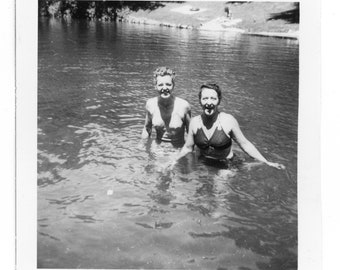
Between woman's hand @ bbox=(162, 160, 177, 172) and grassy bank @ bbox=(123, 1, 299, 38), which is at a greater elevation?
grassy bank @ bbox=(123, 1, 299, 38)

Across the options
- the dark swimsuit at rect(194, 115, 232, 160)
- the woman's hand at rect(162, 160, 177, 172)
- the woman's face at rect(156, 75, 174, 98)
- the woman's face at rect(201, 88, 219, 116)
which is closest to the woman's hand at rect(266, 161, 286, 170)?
the dark swimsuit at rect(194, 115, 232, 160)

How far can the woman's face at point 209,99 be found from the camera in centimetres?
257

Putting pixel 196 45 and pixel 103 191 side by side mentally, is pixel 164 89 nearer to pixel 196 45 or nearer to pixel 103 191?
pixel 103 191

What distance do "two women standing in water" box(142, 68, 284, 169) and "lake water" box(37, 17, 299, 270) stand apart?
88mm

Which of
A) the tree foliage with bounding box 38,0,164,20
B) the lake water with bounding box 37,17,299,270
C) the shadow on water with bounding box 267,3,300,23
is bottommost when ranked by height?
the lake water with bounding box 37,17,299,270

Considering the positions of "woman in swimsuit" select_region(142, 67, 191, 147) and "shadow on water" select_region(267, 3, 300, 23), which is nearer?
"shadow on water" select_region(267, 3, 300, 23)

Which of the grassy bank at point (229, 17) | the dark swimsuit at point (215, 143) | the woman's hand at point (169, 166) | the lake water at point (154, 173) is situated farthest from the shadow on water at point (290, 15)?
the woman's hand at point (169, 166)

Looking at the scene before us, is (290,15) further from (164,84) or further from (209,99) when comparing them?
(164,84)

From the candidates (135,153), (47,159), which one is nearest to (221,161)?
(135,153)

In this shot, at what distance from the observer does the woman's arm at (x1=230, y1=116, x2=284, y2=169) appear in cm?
271

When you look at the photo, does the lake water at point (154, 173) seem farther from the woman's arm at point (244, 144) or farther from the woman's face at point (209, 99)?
the woman's face at point (209, 99)

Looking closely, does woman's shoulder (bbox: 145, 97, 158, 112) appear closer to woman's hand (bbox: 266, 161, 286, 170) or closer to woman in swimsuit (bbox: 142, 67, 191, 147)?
woman in swimsuit (bbox: 142, 67, 191, 147)

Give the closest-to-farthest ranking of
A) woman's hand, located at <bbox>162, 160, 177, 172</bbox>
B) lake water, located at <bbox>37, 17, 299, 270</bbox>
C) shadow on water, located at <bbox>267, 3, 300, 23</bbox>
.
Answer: lake water, located at <bbox>37, 17, 299, 270</bbox>
shadow on water, located at <bbox>267, 3, 300, 23</bbox>
woman's hand, located at <bbox>162, 160, 177, 172</bbox>

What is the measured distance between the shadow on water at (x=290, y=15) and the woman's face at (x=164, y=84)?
0.92 meters
